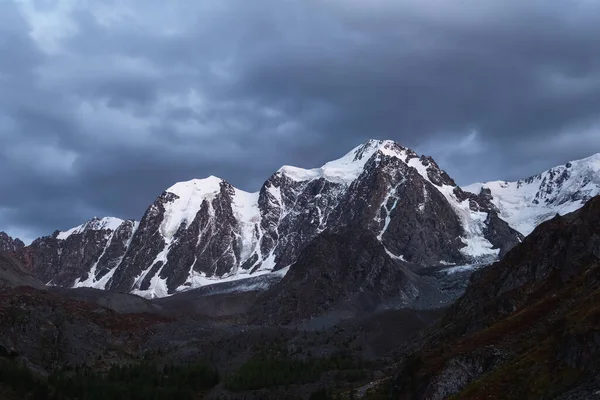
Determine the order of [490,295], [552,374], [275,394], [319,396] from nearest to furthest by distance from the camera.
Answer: [552,374] → [319,396] → [490,295] → [275,394]

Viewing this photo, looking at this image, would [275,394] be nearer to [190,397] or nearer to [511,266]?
[190,397]

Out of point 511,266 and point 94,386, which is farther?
point 94,386

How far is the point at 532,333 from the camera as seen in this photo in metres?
97.4

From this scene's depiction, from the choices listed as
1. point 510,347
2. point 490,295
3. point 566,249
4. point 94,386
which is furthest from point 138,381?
point 510,347

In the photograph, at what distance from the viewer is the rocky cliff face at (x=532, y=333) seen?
77.6 metres

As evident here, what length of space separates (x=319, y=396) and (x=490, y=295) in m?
41.4

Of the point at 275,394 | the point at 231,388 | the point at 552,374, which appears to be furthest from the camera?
the point at 231,388

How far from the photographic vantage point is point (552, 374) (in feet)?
256

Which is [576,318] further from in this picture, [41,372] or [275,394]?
[41,372]

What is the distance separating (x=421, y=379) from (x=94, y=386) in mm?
100154

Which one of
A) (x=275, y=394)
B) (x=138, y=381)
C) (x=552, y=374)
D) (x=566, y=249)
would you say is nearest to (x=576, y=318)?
(x=552, y=374)

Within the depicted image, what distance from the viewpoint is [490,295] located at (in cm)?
16250

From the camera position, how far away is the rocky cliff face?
77562mm

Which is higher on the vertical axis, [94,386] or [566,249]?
[566,249]
